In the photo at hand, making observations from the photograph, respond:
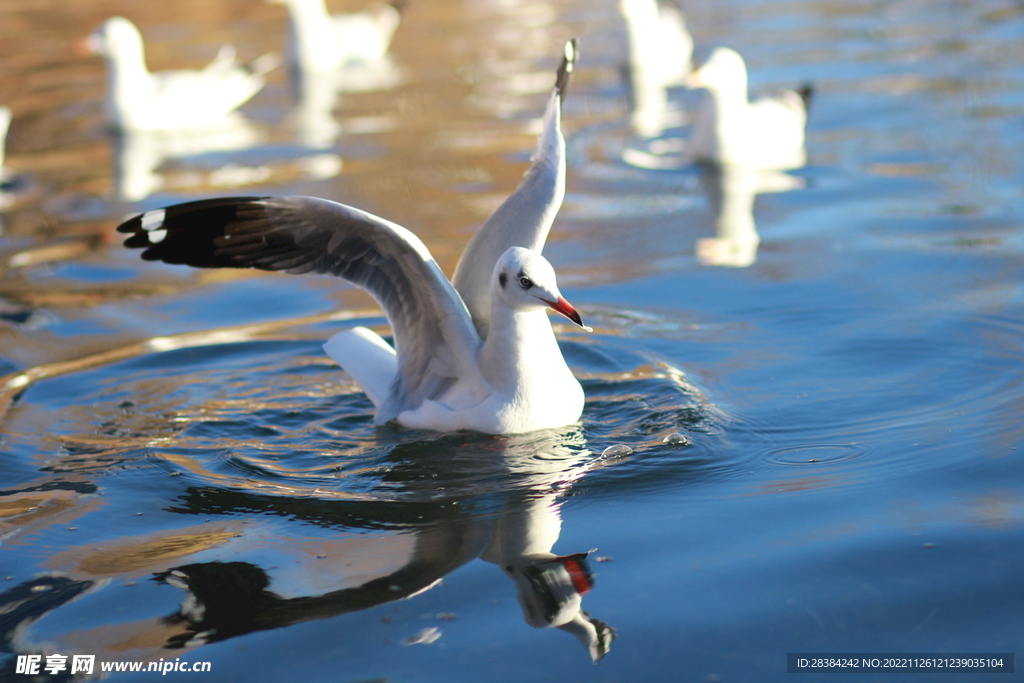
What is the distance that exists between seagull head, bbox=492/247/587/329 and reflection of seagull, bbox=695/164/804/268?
3.00 metres

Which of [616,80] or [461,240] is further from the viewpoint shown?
[616,80]

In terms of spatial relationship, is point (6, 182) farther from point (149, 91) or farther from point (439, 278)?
point (439, 278)

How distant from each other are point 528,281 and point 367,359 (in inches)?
50.4

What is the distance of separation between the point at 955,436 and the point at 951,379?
0.67 m

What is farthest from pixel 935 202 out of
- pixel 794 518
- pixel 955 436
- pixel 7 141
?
pixel 7 141

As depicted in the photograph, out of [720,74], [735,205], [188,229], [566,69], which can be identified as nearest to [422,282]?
[188,229]

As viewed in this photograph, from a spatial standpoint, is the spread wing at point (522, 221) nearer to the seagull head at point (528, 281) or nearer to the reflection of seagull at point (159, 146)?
the seagull head at point (528, 281)

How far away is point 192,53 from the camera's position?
16.9 meters

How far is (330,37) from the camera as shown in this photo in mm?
15891

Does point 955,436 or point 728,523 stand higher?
point 955,436

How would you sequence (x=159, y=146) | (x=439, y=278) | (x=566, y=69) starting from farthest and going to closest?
(x=159, y=146)
(x=566, y=69)
(x=439, y=278)

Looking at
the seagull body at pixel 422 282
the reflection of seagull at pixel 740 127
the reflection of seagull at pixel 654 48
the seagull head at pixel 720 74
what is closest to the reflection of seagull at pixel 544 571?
the seagull body at pixel 422 282

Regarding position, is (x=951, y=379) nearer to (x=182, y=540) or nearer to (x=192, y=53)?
(x=182, y=540)

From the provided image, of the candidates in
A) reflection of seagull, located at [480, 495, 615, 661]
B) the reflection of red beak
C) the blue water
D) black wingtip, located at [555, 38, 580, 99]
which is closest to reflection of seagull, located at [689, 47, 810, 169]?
the blue water
